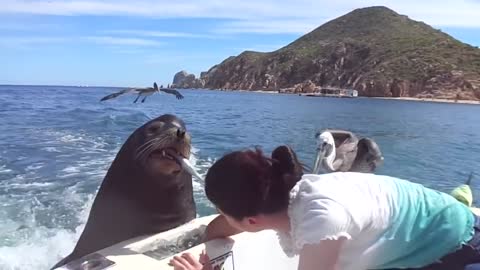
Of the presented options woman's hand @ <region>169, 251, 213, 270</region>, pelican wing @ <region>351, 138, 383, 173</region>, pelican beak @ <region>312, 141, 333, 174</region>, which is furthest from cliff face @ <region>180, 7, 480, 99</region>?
woman's hand @ <region>169, 251, 213, 270</region>

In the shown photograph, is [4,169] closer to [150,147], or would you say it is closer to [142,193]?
[142,193]

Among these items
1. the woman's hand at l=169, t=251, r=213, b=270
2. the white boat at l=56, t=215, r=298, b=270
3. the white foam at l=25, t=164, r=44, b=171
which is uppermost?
the woman's hand at l=169, t=251, r=213, b=270

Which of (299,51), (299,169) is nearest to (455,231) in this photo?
(299,169)

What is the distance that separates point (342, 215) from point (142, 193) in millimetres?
2388

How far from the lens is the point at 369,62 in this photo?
78.9 meters

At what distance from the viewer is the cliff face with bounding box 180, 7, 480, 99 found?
224 feet

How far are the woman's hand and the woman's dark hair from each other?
1.57 ft

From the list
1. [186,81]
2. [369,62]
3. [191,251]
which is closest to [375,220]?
[191,251]

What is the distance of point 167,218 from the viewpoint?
4043 mm

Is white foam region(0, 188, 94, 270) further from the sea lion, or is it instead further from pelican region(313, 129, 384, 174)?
pelican region(313, 129, 384, 174)

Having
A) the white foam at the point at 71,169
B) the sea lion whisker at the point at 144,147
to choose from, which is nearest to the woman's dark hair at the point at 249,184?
the sea lion whisker at the point at 144,147

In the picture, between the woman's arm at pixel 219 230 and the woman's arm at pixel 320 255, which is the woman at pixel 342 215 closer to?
the woman's arm at pixel 320 255

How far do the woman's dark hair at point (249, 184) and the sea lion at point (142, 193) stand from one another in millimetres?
1835

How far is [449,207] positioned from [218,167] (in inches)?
32.7
